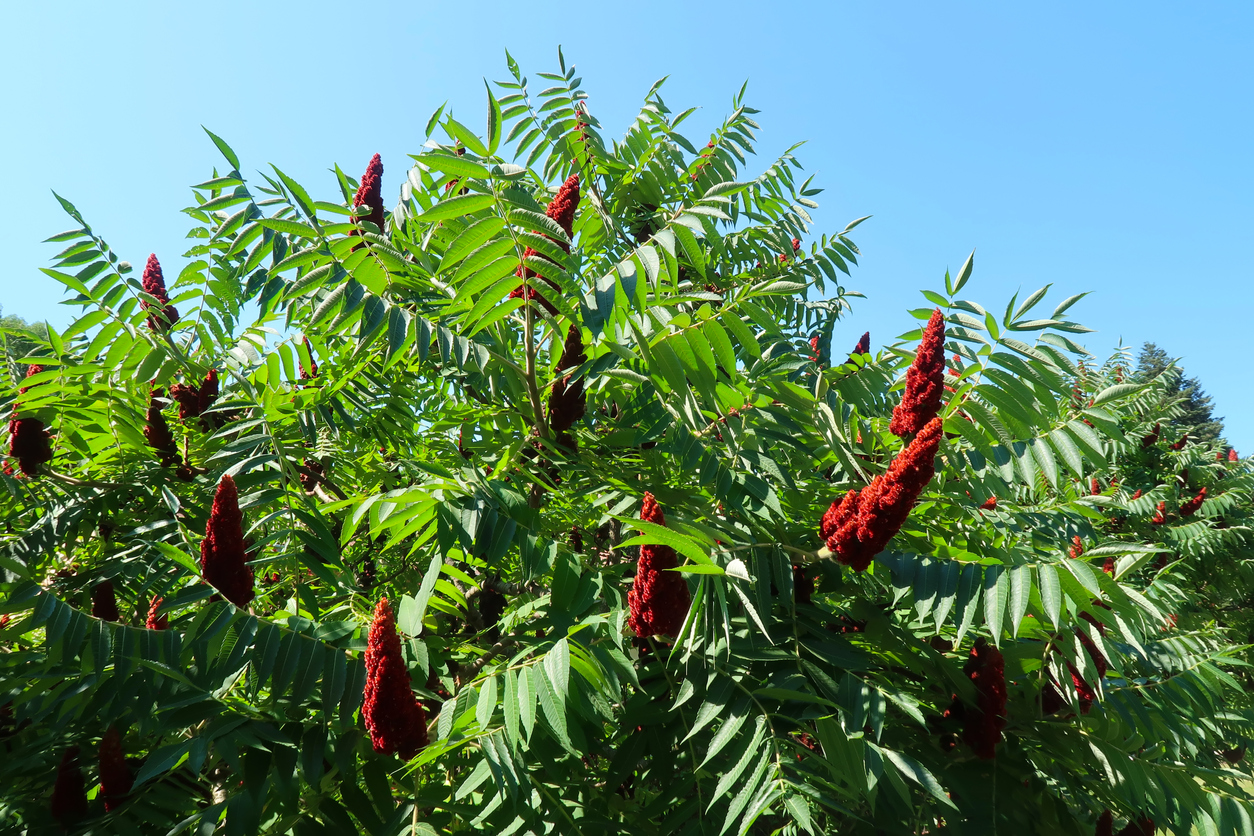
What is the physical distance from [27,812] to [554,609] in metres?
2.25

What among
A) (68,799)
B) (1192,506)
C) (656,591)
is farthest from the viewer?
(1192,506)

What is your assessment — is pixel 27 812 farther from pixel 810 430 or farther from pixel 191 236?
pixel 810 430

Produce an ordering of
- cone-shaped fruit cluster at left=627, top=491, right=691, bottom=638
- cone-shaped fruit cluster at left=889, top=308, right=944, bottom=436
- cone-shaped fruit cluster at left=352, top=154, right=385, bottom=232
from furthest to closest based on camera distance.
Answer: cone-shaped fruit cluster at left=352, top=154, right=385, bottom=232 < cone-shaped fruit cluster at left=889, top=308, right=944, bottom=436 < cone-shaped fruit cluster at left=627, top=491, right=691, bottom=638

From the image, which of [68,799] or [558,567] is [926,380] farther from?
[68,799]

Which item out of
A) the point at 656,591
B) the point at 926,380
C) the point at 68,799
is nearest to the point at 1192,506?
the point at 926,380

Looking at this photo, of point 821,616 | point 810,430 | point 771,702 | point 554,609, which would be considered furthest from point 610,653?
point 810,430

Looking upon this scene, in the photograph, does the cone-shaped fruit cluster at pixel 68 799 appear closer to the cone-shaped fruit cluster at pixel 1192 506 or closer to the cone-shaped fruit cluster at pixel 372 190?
the cone-shaped fruit cluster at pixel 372 190

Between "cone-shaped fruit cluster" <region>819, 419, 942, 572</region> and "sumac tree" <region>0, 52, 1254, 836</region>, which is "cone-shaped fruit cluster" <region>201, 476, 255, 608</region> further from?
"cone-shaped fruit cluster" <region>819, 419, 942, 572</region>

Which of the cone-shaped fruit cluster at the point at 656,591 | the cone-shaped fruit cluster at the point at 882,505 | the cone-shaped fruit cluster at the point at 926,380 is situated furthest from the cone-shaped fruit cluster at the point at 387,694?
the cone-shaped fruit cluster at the point at 926,380

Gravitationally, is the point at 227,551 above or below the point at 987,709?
below

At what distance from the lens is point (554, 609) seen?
281 cm

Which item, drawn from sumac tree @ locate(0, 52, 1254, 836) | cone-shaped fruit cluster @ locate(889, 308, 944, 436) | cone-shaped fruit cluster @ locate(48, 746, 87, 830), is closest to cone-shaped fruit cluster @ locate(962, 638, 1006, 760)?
sumac tree @ locate(0, 52, 1254, 836)

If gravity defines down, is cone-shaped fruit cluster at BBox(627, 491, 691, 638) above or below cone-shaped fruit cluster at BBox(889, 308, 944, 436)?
below

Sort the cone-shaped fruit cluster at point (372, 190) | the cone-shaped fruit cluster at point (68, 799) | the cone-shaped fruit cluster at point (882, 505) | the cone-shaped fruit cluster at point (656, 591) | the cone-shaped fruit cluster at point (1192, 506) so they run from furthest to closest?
the cone-shaped fruit cluster at point (1192, 506) → the cone-shaped fruit cluster at point (372, 190) → the cone-shaped fruit cluster at point (68, 799) → the cone-shaped fruit cluster at point (656, 591) → the cone-shaped fruit cluster at point (882, 505)
